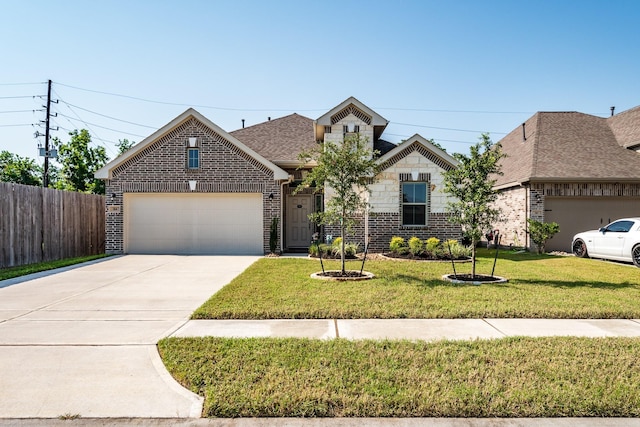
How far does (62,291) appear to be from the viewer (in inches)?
328

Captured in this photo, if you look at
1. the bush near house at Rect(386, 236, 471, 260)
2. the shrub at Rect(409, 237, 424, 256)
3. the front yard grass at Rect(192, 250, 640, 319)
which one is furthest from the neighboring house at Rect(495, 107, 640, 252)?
the shrub at Rect(409, 237, 424, 256)

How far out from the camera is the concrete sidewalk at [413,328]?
211 inches

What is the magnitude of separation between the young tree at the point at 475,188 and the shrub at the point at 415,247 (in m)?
4.23

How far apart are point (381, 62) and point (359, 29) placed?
108 inches

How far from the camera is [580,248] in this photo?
14.6 metres

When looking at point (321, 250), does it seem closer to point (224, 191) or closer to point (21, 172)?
point (224, 191)

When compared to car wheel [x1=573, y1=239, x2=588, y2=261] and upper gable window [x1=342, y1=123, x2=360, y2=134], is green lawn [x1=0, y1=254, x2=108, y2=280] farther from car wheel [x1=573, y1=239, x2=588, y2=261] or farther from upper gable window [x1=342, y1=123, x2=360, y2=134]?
car wheel [x1=573, y1=239, x2=588, y2=261]

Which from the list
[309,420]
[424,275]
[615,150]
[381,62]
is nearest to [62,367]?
[309,420]

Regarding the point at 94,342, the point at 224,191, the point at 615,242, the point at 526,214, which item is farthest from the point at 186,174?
the point at 615,242

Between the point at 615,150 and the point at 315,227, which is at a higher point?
the point at 615,150

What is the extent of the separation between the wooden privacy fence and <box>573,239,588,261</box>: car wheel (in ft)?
59.8

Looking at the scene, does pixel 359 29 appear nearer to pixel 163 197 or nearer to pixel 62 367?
pixel 163 197

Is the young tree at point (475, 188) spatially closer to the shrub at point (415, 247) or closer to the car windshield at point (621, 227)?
the shrub at point (415, 247)

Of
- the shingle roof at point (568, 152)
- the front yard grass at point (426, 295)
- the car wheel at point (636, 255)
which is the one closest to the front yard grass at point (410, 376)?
the front yard grass at point (426, 295)
